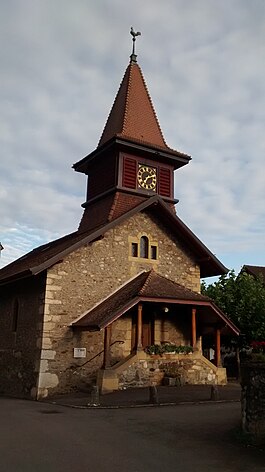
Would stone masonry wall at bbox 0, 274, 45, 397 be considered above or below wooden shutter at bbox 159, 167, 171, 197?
below

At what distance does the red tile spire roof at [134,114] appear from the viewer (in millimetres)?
22000

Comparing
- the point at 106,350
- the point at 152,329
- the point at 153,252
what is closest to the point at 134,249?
the point at 153,252

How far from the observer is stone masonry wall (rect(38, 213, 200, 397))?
644 inches

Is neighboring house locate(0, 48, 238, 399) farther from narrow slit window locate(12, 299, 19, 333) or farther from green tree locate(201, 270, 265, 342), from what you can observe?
green tree locate(201, 270, 265, 342)

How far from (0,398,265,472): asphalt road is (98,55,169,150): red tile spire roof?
1280 cm

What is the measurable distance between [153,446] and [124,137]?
568 inches

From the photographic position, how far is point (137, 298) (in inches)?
623

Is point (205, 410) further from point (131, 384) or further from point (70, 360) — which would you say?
point (70, 360)

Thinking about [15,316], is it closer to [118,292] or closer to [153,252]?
[118,292]

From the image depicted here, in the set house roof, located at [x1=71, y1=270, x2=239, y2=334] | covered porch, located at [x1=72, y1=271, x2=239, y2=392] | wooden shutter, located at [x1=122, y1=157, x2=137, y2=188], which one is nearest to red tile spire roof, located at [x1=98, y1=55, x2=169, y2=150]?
wooden shutter, located at [x1=122, y1=157, x2=137, y2=188]

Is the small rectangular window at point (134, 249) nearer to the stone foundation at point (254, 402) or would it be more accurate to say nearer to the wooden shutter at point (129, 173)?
the wooden shutter at point (129, 173)

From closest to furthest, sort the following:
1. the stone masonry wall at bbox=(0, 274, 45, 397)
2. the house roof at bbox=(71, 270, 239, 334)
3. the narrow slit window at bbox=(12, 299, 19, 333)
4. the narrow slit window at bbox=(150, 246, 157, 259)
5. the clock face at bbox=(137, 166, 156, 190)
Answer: the house roof at bbox=(71, 270, 239, 334) → the stone masonry wall at bbox=(0, 274, 45, 397) → the narrow slit window at bbox=(12, 299, 19, 333) → the narrow slit window at bbox=(150, 246, 157, 259) → the clock face at bbox=(137, 166, 156, 190)

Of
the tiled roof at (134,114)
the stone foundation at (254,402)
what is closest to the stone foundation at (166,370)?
the stone foundation at (254,402)

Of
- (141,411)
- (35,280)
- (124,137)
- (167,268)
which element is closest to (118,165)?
(124,137)
